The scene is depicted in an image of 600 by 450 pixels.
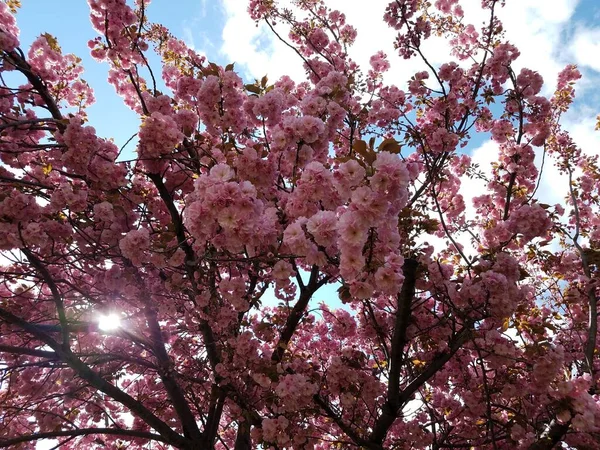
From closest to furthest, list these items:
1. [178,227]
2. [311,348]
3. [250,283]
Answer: [178,227] → [250,283] → [311,348]

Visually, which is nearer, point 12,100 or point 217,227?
point 217,227

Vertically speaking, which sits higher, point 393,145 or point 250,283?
point 250,283

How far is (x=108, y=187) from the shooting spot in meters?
3.73

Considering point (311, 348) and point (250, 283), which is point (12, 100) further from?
point (311, 348)

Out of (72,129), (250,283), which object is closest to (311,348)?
(250,283)

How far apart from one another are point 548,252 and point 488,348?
5.20ft

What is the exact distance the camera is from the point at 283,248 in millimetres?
3129

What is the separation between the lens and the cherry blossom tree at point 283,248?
106 inches

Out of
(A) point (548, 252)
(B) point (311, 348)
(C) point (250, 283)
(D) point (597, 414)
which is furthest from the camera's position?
(B) point (311, 348)

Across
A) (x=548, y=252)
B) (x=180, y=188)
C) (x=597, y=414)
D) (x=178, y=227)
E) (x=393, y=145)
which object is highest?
(x=180, y=188)

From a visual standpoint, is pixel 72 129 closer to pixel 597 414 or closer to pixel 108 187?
pixel 108 187

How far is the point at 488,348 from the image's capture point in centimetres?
386

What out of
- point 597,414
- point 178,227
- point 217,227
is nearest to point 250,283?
point 178,227

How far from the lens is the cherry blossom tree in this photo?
2684 millimetres
